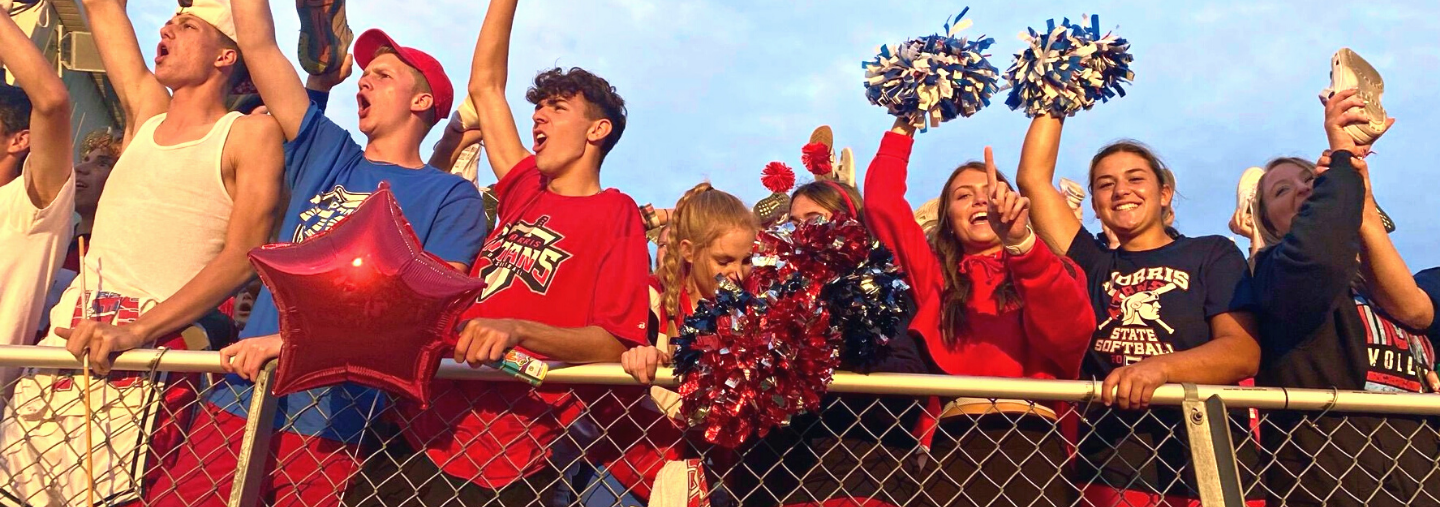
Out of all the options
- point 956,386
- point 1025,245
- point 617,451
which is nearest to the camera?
point 956,386

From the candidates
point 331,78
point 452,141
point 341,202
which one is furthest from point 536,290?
point 331,78

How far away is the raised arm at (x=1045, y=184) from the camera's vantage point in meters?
3.58

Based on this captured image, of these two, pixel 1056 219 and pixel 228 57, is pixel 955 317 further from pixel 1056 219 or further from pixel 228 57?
pixel 228 57

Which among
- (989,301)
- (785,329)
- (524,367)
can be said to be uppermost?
(989,301)

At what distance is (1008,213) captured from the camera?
2.80 meters

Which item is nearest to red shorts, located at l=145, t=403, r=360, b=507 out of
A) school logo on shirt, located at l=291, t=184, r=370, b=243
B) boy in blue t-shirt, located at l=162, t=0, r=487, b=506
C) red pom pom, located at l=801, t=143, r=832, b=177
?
boy in blue t-shirt, located at l=162, t=0, r=487, b=506

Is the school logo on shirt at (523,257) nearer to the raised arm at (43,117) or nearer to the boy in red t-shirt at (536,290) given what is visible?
the boy in red t-shirt at (536,290)

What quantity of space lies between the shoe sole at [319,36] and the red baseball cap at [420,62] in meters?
0.15

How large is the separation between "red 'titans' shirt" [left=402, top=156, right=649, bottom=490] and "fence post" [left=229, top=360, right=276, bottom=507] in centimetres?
31

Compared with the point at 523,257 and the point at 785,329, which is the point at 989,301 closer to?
the point at 785,329

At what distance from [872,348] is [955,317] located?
529mm

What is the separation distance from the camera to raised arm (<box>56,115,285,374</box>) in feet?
8.96

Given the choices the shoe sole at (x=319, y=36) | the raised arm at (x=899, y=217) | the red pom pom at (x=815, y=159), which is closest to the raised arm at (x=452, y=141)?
the shoe sole at (x=319, y=36)

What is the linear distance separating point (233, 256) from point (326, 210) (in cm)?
32
